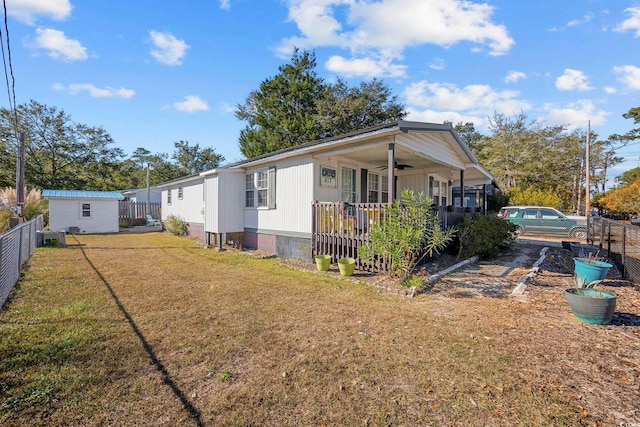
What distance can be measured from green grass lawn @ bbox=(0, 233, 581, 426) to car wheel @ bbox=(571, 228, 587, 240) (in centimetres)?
1270

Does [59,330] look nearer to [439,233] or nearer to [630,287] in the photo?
[439,233]

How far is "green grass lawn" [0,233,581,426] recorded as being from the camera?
2.13 metres

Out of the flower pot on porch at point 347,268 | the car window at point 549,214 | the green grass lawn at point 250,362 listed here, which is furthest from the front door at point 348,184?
the car window at point 549,214

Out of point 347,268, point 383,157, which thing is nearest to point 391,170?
point 347,268

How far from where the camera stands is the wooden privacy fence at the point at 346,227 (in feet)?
21.3

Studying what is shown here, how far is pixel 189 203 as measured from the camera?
14.2m

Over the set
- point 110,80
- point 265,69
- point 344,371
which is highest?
point 265,69

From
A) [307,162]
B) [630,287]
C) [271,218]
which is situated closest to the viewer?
[630,287]

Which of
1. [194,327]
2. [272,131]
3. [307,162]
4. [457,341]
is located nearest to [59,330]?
[194,327]

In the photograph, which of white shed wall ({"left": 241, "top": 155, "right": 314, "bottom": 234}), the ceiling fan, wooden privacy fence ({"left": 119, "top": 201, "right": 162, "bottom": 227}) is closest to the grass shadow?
white shed wall ({"left": 241, "top": 155, "right": 314, "bottom": 234})

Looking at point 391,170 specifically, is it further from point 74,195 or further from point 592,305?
point 74,195

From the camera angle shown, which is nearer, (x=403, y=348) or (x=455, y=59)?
(x=403, y=348)

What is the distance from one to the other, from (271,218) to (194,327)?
19.0 feet

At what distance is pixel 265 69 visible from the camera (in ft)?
83.9
